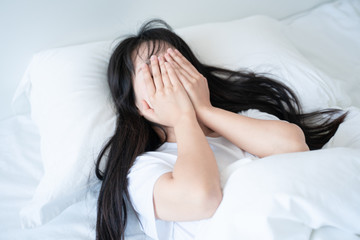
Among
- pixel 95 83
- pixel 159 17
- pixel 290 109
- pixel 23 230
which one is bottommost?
pixel 23 230

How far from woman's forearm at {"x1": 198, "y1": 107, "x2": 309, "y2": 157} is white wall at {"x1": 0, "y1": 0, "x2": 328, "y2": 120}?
566 mm

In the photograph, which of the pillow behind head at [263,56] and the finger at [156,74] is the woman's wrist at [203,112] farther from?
the pillow behind head at [263,56]

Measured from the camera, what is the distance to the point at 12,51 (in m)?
1.00

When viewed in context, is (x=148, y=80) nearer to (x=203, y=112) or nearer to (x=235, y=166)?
(x=203, y=112)

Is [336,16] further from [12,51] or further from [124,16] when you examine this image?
[12,51]

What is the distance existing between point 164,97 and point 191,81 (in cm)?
9

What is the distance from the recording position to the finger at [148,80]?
0.80 meters

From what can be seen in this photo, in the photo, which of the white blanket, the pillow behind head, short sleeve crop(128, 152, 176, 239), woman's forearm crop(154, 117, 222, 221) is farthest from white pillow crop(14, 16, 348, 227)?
the white blanket

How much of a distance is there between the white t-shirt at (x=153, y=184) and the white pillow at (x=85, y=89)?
5.6 inches

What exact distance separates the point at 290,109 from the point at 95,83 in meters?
0.63

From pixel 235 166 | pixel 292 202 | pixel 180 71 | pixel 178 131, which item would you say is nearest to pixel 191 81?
pixel 180 71

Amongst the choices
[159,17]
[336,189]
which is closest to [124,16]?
[159,17]

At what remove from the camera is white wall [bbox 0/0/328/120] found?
3.17ft

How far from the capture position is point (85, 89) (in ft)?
2.87
